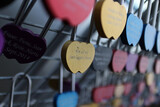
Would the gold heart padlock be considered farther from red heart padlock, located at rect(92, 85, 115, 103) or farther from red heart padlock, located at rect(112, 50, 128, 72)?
red heart padlock, located at rect(92, 85, 115, 103)

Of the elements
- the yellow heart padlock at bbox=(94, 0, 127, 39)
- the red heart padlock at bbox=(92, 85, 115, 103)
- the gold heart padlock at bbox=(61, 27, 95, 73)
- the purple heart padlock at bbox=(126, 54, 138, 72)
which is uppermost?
the yellow heart padlock at bbox=(94, 0, 127, 39)

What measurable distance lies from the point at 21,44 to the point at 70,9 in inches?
5.6

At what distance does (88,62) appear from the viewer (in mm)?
427

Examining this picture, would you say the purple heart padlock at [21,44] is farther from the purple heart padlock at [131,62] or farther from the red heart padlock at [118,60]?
the purple heart padlock at [131,62]

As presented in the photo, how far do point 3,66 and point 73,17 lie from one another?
0.47 m

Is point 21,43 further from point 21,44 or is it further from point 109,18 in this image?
point 109,18

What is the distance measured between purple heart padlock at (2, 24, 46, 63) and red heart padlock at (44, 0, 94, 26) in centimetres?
12

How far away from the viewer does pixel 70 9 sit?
10.5 inches

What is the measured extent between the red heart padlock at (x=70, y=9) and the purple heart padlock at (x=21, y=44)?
0.12 meters

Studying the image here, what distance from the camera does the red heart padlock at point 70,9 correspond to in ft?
0.80

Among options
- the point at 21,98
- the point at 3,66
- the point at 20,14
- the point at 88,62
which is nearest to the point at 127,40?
the point at 88,62

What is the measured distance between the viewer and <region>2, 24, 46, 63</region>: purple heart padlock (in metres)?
0.34

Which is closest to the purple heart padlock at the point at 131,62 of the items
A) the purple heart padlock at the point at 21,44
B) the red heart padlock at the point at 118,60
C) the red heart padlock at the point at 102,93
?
the red heart padlock at the point at 118,60

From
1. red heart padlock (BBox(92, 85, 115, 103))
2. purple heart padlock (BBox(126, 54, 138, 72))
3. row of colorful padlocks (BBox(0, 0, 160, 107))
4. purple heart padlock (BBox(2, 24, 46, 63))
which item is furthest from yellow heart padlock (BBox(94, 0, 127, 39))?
red heart padlock (BBox(92, 85, 115, 103))
